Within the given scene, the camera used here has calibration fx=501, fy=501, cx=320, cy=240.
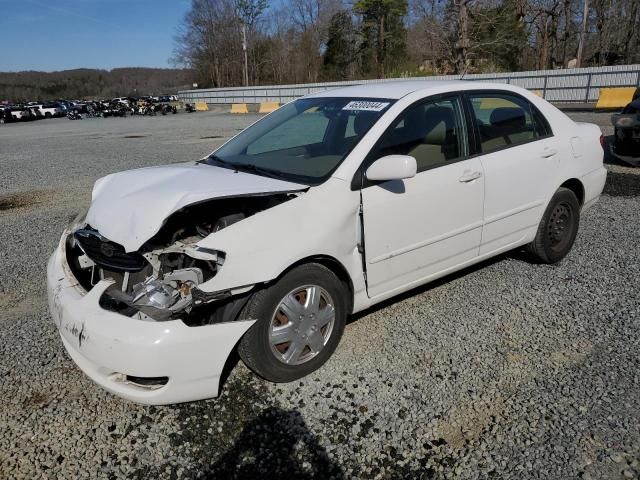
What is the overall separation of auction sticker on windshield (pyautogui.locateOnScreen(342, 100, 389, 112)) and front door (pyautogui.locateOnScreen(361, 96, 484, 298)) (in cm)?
16

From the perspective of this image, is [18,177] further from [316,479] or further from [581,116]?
[581,116]

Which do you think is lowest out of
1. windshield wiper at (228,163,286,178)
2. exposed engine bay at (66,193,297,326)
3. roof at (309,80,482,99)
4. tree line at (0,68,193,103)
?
exposed engine bay at (66,193,297,326)

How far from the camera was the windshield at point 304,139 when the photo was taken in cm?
324

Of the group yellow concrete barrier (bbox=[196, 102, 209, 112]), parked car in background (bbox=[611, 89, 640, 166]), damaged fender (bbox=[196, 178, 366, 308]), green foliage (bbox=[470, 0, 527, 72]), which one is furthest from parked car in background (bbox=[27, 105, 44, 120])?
damaged fender (bbox=[196, 178, 366, 308])

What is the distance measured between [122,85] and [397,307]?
9363cm

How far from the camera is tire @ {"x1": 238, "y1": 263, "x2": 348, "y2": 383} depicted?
2.65 meters

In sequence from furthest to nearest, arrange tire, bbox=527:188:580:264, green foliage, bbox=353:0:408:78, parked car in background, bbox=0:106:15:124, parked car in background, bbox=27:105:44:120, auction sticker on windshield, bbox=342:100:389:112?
green foliage, bbox=353:0:408:78 → parked car in background, bbox=27:105:44:120 → parked car in background, bbox=0:106:15:124 → tire, bbox=527:188:580:264 → auction sticker on windshield, bbox=342:100:389:112

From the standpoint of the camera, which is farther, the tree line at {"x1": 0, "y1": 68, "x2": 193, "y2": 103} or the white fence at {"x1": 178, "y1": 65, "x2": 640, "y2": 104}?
the tree line at {"x1": 0, "y1": 68, "x2": 193, "y2": 103}

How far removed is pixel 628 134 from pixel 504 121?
18.0 feet

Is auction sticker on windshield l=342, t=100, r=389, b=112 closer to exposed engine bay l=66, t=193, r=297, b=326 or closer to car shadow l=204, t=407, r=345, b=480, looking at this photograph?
exposed engine bay l=66, t=193, r=297, b=326

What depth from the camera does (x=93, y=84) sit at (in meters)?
90.6

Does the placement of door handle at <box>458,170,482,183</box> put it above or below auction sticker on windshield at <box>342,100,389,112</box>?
below

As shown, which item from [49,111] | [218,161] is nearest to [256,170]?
[218,161]

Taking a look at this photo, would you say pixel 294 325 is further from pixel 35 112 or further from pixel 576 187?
pixel 35 112
